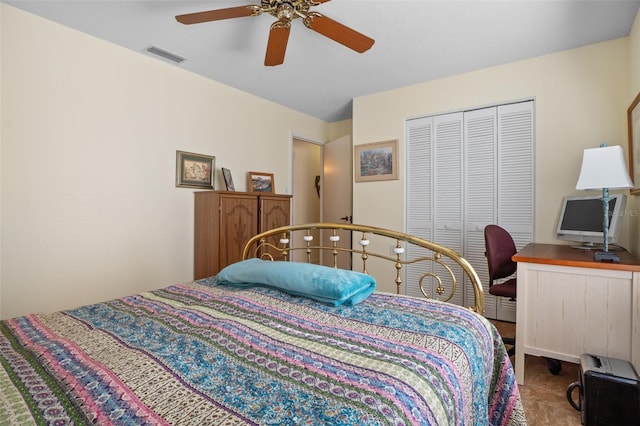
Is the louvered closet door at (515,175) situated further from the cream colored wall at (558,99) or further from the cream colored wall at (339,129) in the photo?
the cream colored wall at (339,129)

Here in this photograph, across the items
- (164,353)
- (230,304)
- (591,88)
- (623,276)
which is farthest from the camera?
(591,88)

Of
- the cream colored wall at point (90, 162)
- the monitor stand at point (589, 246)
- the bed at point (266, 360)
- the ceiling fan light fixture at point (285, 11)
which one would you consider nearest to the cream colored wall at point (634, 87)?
the monitor stand at point (589, 246)

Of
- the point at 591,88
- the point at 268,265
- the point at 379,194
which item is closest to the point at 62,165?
the point at 268,265

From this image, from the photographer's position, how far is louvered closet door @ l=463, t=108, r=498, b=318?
317 centimetres

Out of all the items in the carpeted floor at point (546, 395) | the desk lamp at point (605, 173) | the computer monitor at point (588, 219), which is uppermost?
the desk lamp at point (605, 173)

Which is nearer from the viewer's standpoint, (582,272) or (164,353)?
(164,353)

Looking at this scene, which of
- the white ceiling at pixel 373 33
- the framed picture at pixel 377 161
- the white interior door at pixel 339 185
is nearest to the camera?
the white ceiling at pixel 373 33

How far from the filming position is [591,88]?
106 inches

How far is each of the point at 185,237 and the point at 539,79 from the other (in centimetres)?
361

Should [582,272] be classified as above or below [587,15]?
below

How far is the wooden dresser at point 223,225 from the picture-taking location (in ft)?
9.85

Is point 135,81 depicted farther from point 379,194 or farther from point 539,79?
point 539,79

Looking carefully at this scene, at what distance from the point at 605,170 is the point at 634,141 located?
695 millimetres

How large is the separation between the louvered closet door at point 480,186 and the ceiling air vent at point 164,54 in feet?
9.32
